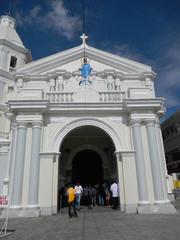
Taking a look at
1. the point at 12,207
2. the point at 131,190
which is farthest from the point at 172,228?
the point at 12,207

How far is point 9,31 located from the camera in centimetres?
2134

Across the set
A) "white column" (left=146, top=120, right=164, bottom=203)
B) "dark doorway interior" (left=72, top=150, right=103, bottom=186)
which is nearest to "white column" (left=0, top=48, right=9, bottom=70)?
"dark doorway interior" (left=72, top=150, right=103, bottom=186)

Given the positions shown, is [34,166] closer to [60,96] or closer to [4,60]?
[60,96]

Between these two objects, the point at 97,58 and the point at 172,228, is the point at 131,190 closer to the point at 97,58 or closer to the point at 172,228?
the point at 172,228

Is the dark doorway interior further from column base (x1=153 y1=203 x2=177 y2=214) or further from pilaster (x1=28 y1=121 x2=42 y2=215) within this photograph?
column base (x1=153 y1=203 x2=177 y2=214)

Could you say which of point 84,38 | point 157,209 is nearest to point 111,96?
point 157,209

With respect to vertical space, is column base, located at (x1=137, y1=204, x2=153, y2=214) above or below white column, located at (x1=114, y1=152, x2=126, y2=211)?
below

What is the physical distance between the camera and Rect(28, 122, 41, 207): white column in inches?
368

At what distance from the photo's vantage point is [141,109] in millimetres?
10742

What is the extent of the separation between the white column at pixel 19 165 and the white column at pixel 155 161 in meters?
6.21

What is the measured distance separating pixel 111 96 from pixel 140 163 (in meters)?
3.95

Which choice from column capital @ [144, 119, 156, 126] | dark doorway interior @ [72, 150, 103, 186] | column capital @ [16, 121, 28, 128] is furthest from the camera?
dark doorway interior @ [72, 150, 103, 186]

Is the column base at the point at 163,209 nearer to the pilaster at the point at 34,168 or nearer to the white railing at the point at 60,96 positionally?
the pilaster at the point at 34,168

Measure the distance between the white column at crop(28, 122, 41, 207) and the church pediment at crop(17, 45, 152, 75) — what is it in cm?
739
